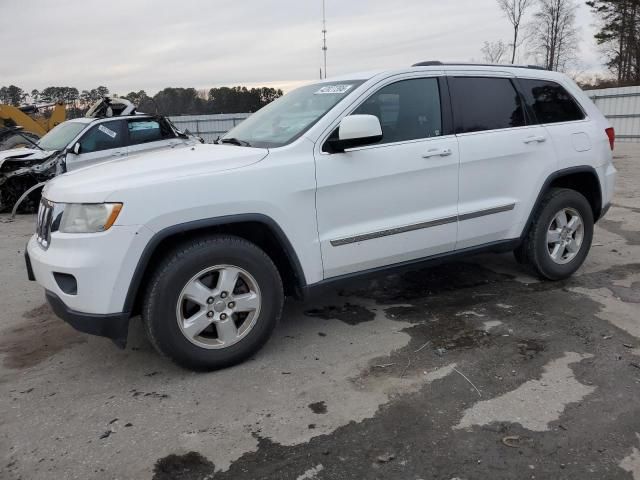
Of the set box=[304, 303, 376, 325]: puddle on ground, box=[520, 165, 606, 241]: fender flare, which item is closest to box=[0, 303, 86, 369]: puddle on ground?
box=[304, 303, 376, 325]: puddle on ground

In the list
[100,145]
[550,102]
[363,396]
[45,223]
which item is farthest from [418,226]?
[100,145]

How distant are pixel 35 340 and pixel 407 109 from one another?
10.8 feet

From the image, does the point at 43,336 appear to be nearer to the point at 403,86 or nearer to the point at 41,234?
the point at 41,234

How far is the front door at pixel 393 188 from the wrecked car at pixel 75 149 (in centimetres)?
674

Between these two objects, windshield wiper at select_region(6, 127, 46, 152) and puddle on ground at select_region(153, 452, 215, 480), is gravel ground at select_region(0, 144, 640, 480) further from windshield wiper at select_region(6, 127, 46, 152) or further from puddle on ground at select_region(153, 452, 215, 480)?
windshield wiper at select_region(6, 127, 46, 152)

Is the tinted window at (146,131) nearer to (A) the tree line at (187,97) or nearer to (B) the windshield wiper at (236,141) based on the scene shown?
(B) the windshield wiper at (236,141)

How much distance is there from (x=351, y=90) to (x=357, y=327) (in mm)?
1734

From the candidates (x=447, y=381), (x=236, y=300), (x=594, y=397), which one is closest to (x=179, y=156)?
(x=236, y=300)

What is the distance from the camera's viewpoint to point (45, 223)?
3.45 m

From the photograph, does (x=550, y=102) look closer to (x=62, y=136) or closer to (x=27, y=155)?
(x=62, y=136)

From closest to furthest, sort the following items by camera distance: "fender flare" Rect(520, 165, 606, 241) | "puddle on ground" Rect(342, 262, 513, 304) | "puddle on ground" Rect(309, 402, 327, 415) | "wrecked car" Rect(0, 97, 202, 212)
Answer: "puddle on ground" Rect(309, 402, 327, 415), "fender flare" Rect(520, 165, 606, 241), "puddle on ground" Rect(342, 262, 513, 304), "wrecked car" Rect(0, 97, 202, 212)

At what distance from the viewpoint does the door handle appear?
3951 mm

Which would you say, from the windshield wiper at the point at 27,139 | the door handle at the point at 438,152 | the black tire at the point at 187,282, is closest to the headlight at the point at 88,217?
the black tire at the point at 187,282

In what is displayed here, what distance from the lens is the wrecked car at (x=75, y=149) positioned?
9828 mm
